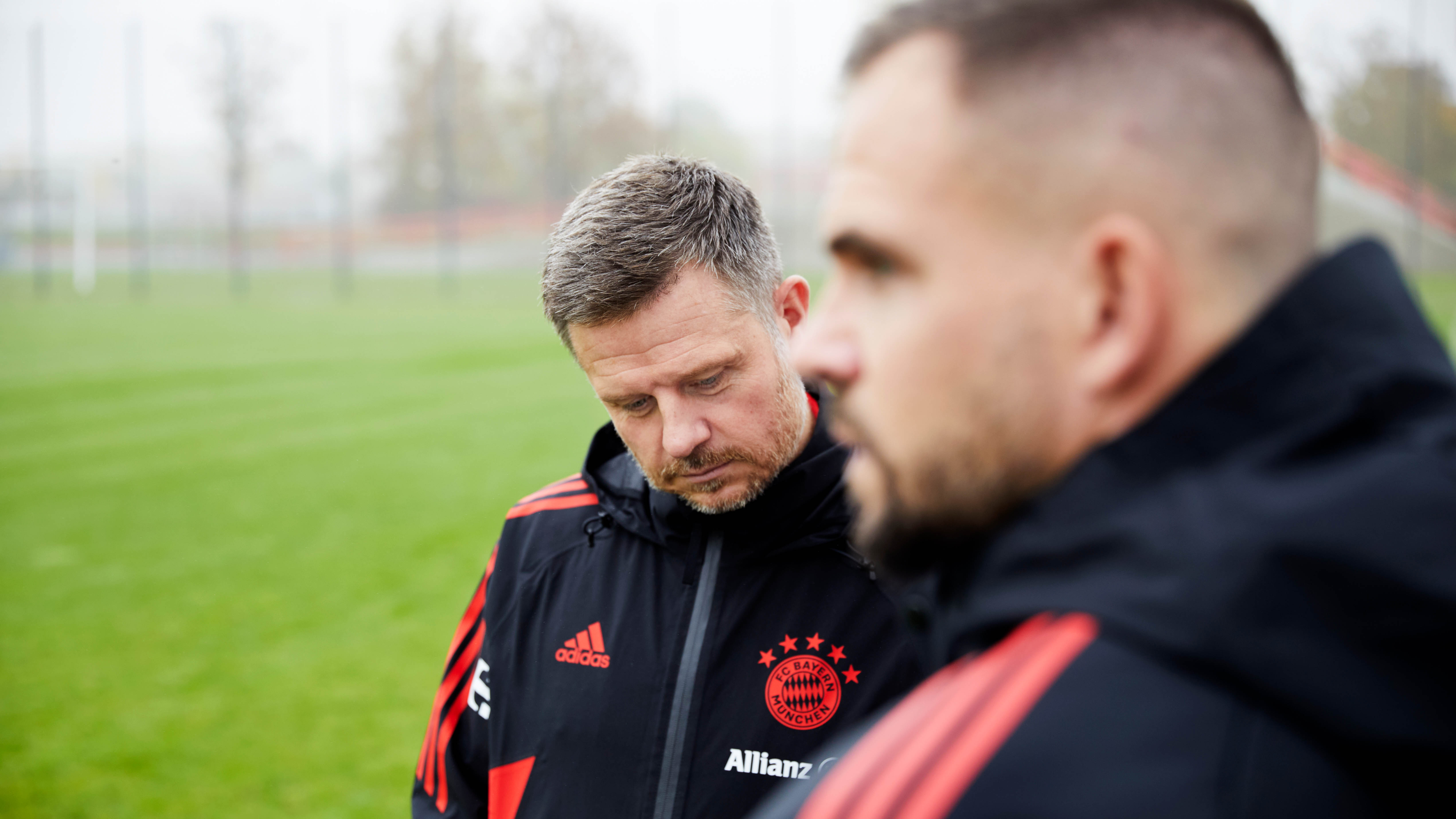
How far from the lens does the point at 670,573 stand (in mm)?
1948

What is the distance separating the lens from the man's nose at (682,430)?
6.44 feet

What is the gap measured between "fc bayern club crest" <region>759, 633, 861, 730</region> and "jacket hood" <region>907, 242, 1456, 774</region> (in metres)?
1.02

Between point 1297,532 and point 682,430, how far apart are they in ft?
4.64

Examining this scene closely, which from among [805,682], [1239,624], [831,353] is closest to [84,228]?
[805,682]

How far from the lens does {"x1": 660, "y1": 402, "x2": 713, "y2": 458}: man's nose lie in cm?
196

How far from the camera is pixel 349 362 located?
1756 centimetres

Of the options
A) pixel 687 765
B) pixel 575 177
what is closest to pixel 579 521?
pixel 687 765

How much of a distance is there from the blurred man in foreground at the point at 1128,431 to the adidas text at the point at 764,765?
929 mm

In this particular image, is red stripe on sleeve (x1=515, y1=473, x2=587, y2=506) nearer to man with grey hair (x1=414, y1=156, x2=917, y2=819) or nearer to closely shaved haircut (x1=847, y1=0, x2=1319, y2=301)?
man with grey hair (x1=414, y1=156, x2=917, y2=819)

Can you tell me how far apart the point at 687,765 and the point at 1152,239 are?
1295mm

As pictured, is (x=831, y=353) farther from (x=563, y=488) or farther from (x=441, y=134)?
(x=441, y=134)

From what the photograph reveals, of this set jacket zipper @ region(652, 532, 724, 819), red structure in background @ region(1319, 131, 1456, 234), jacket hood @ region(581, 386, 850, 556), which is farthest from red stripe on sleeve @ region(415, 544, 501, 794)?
red structure in background @ region(1319, 131, 1456, 234)

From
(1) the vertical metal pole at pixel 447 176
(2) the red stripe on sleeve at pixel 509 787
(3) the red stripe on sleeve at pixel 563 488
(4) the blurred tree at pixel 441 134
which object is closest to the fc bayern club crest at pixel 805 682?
(2) the red stripe on sleeve at pixel 509 787

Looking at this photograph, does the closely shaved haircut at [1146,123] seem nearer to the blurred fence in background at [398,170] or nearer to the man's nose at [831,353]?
the man's nose at [831,353]
